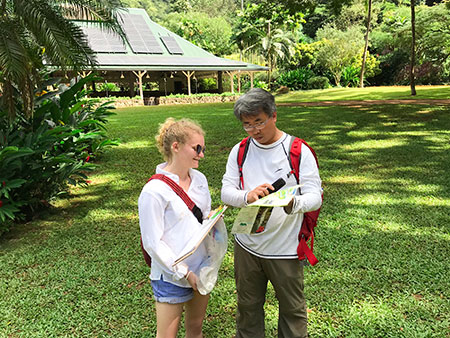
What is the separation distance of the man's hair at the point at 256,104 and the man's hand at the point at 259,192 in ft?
1.24

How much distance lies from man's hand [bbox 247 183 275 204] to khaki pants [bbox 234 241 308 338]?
40cm

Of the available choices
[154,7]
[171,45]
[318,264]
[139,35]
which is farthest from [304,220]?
[154,7]

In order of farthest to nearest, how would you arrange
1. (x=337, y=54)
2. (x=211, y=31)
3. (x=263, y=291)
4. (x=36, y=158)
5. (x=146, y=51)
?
(x=211, y=31)
(x=337, y=54)
(x=146, y=51)
(x=36, y=158)
(x=263, y=291)

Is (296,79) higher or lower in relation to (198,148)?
higher

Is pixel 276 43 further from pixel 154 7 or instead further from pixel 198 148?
pixel 154 7

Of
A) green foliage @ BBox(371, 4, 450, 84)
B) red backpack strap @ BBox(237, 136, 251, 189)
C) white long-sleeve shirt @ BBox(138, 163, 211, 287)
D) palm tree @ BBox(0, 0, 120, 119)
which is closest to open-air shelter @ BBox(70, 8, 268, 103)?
green foliage @ BBox(371, 4, 450, 84)

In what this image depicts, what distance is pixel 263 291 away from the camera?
2271 millimetres

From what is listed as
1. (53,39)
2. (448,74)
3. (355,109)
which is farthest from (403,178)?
(448,74)

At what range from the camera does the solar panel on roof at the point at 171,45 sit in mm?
28516

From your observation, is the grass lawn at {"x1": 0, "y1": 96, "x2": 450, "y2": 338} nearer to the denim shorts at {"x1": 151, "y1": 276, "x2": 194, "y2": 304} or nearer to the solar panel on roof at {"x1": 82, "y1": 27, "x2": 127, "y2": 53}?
the denim shorts at {"x1": 151, "y1": 276, "x2": 194, "y2": 304}

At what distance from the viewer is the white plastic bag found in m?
1.91

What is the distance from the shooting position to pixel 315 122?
12391mm

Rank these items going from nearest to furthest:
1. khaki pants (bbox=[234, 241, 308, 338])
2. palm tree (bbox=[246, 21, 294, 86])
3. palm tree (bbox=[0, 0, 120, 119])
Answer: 1. khaki pants (bbox=[234, 241, 308, 338])
2. palm tree (bbox=[0, 0, 120, 119])
3. palm tree (bbox=[246, 21, 294, 86])

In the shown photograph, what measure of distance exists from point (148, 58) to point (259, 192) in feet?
86.6
